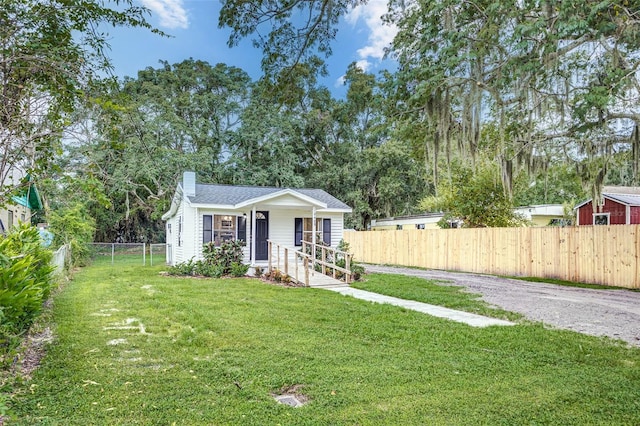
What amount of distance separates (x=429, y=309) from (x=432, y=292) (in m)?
1.97

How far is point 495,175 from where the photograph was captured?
1415cm

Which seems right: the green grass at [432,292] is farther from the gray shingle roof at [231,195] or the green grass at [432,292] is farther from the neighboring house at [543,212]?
the neighboring house at [543,212]

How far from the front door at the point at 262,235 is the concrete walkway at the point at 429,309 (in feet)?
18.7

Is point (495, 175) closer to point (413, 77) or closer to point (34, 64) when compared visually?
point (413, 77)

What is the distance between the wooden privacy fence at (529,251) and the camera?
1003cm

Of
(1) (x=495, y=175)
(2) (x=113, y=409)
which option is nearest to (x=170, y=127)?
(1) (x=495, y=175)

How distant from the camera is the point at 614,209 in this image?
1591 cm

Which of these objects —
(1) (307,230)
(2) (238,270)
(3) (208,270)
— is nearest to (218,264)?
(3) (208,270)

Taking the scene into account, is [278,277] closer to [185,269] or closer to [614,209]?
[185,269]

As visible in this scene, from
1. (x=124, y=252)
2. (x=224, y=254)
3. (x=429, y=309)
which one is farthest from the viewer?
(x=124, y=252)

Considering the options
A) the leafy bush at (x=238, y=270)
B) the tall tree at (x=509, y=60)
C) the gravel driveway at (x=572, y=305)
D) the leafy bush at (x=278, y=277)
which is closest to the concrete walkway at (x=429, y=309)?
the gravel driveway at (x=572, y=305)

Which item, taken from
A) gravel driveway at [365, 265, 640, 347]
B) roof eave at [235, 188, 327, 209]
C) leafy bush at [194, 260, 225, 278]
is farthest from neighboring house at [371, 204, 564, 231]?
leafy bush at [194, 260, 225, 278]

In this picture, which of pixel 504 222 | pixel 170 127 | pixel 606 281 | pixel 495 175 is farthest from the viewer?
pixel 170 127

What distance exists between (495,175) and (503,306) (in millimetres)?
7824
